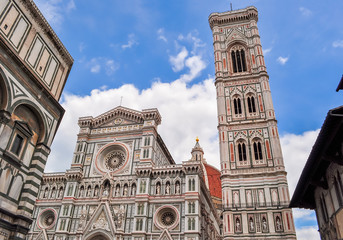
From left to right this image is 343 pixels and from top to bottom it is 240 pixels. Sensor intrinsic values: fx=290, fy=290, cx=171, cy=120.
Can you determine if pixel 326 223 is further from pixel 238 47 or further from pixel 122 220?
pixel 238 47

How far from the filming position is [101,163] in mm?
34438

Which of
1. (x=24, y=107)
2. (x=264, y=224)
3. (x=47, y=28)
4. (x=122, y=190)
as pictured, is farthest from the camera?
(x=122, y=190)

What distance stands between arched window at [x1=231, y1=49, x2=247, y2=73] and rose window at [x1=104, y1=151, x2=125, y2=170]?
1803cm

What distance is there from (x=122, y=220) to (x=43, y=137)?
18353 millimetres

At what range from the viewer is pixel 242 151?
102 ft

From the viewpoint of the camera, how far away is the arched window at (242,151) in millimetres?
30814

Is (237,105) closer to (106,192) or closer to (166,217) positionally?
(166,217)

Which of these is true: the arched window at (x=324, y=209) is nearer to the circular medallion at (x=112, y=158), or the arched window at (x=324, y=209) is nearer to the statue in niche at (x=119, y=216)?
the statue in niche at (x=119, y=216)

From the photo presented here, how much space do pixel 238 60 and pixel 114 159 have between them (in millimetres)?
20357

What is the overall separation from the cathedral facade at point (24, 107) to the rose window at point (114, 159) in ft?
64.2

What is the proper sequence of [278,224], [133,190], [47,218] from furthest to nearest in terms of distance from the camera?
[47,218] < [133,190] < [278,224]

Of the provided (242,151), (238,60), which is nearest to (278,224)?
(242,151)

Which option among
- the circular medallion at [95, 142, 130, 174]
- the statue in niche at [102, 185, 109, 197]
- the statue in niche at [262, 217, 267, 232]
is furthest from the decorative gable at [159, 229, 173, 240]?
the circular medallion at [95, 142, 130, 174]

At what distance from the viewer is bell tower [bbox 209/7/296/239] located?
2681 centimetres
